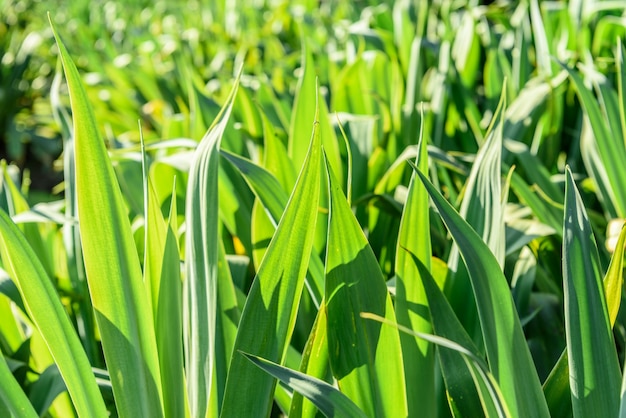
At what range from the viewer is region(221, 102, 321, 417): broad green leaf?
2.27 feet

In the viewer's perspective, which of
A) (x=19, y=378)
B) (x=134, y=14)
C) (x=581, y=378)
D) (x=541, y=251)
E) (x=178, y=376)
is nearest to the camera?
(x=581, y=378)

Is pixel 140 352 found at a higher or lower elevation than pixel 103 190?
lower

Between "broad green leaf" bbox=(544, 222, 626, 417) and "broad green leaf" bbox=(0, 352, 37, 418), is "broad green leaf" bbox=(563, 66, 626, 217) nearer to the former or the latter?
"broad green leaf" bbox=(544, 222, 626, 417)

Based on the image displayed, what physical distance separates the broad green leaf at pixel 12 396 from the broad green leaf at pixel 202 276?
0.16 meters

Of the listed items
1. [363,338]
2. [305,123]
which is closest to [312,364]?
[363,338]

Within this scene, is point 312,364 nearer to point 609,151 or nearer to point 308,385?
point 308,385

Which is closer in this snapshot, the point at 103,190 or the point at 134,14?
Answer: the point at 103,190

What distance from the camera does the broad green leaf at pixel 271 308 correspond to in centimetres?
69

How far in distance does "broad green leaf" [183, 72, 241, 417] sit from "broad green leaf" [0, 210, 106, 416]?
0.11m

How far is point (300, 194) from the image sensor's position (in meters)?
0.68

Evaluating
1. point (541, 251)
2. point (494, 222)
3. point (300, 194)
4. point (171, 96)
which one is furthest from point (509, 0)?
point (300, 194)

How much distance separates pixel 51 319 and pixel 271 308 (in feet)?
0.69

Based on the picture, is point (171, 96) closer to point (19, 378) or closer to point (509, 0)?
point (509, 0)

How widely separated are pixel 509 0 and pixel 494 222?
2.29 m
